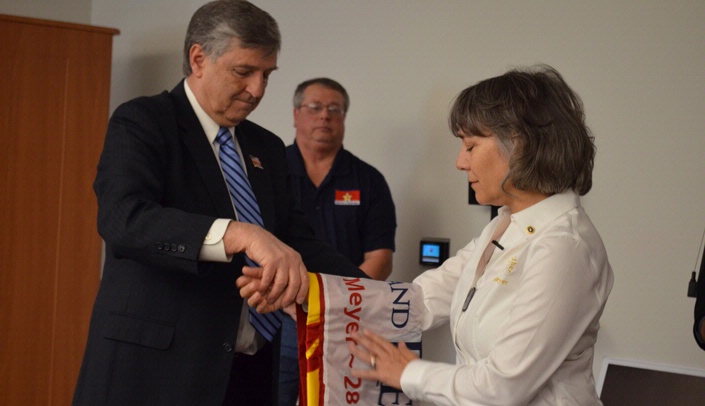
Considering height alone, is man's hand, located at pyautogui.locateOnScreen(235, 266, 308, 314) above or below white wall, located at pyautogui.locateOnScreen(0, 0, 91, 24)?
below

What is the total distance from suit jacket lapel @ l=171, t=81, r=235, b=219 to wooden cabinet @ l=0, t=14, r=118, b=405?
312 cm

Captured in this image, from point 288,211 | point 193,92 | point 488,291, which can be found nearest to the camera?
point 488,291

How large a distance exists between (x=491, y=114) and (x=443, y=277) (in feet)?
1.66

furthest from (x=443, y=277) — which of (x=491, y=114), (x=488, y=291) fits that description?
(x=491, y=114)

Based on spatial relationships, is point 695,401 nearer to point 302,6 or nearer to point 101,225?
point 101,225

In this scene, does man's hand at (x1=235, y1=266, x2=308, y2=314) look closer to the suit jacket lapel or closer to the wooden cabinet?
the suit jacket lapel

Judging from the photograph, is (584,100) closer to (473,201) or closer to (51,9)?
(473,201)

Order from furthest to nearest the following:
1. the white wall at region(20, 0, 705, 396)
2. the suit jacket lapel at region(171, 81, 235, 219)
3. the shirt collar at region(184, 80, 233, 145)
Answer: the white wall at region(20, 0, 705, 396)
the shirt collar at region(184, 80, 233, 145)
the suit jacket lapel at region(171, 81, 235, 219)

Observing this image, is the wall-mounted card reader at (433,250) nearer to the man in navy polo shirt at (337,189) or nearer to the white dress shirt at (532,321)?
the man in navy polo shirt at (337,189)

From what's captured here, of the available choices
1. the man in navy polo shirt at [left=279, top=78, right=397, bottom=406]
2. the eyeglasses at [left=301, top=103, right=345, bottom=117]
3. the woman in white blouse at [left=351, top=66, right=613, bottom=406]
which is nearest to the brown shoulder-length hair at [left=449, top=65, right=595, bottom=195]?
the woman in white blouse at [left=351, top=66, right=613, bottom=406]

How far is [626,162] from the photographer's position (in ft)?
11.5

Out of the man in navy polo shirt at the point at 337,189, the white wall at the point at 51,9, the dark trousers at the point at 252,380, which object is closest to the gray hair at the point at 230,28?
the dark trousers at the point at 252,380

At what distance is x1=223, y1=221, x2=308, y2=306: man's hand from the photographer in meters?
1.74

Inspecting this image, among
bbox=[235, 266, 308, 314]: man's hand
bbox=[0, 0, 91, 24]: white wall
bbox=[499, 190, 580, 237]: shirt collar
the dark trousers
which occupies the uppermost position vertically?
bbox=[0, 0, 91, 24]: white wall
